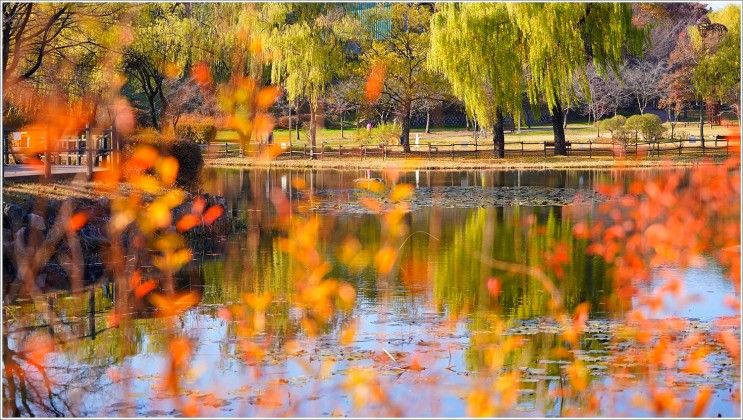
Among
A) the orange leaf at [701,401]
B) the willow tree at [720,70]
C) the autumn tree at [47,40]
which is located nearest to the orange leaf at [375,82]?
the willow tree at [720,70]

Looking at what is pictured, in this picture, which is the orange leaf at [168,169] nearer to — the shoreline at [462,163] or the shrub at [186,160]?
the shrub at [186,160]

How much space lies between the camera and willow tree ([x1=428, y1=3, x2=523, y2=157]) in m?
38.0

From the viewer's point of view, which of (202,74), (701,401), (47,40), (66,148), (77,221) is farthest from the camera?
(202,74)

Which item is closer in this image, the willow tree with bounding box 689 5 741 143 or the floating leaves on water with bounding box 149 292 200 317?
the floating leaves on water with bounding box 149 292 200 317

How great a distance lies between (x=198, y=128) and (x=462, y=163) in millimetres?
13255

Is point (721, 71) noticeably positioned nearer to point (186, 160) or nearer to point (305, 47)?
point (305, 47)

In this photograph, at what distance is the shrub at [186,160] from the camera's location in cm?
2386

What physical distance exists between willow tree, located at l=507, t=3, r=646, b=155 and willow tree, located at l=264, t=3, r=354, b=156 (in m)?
11.2

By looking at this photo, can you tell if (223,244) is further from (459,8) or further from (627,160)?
(627,160)

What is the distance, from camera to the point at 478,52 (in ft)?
125

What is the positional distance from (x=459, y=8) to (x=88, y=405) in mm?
30933

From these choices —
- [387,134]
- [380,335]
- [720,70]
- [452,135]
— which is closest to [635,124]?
[720,70]

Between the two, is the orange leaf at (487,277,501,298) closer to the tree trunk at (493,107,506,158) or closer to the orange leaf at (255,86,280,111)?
the tree trunk at (493,107,506,158)

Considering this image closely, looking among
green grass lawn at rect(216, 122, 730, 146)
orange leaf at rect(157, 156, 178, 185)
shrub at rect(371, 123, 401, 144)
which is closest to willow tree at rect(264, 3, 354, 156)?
shrub at rect(371, 123, 401, 144)
